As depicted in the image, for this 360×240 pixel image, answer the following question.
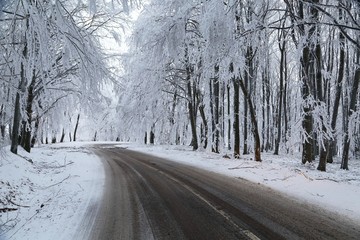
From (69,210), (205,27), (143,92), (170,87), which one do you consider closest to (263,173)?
(205,27)

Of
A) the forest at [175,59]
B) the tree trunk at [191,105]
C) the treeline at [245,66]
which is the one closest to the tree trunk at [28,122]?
the forest at [175,59]

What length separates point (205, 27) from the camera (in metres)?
8.37

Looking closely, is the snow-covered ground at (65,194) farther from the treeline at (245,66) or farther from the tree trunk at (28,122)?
the tree trunk at (28,122)

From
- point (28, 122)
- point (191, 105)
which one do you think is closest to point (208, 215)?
point (28, 122)

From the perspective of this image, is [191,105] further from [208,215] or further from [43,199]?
[208,215]

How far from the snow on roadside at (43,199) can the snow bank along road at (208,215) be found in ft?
1.77

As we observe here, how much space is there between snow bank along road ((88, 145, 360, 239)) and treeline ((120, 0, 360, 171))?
4.12 m

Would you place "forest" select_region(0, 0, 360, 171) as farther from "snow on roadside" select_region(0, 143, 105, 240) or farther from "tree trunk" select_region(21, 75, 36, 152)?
"snow on roadside" select_region(0, 143, 105, 240)

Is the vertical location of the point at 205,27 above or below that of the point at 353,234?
above

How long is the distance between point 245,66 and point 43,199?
10.7 meters

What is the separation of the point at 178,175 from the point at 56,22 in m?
7.92

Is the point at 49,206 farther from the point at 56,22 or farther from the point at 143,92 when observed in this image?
the point at 143,92

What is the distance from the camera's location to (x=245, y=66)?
1502 cm

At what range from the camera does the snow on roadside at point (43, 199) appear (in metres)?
5.81
